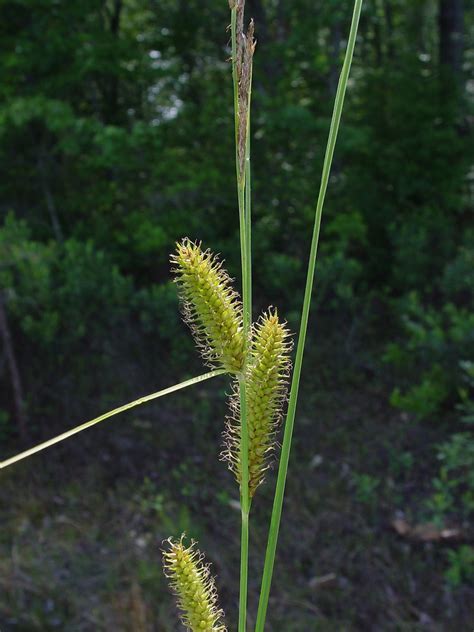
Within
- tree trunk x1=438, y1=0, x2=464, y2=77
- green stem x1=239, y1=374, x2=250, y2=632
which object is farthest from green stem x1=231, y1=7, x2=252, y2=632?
tree trunk x1=438, y1=0, x2=464, y2=77

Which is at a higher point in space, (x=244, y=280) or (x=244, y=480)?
(x=244, y=280)

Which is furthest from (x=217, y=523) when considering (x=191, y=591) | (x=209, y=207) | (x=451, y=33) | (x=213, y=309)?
(x=451, y=33)

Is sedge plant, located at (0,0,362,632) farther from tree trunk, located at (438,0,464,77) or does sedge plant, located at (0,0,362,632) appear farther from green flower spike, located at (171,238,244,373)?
tree trunk, located at (438,0,464,77)

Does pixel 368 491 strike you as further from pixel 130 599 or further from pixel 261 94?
pixel 261 94

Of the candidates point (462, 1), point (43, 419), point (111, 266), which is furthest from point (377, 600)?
point (462, 1)

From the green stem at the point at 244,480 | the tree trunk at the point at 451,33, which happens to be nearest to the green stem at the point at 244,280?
the green stem at the point at 244,480

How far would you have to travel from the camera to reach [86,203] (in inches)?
232

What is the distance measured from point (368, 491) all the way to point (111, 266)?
8.00 feet

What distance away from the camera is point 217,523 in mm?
4391

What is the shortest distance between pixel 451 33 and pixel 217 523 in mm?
5055

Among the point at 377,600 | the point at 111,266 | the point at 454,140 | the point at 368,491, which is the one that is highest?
the point at 454,140

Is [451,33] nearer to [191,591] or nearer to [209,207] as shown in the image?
[209,207]

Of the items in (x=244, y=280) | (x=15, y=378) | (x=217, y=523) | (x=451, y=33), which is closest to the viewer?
(x=244, y=280)

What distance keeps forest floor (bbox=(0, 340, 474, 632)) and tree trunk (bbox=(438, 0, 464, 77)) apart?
330 cm
